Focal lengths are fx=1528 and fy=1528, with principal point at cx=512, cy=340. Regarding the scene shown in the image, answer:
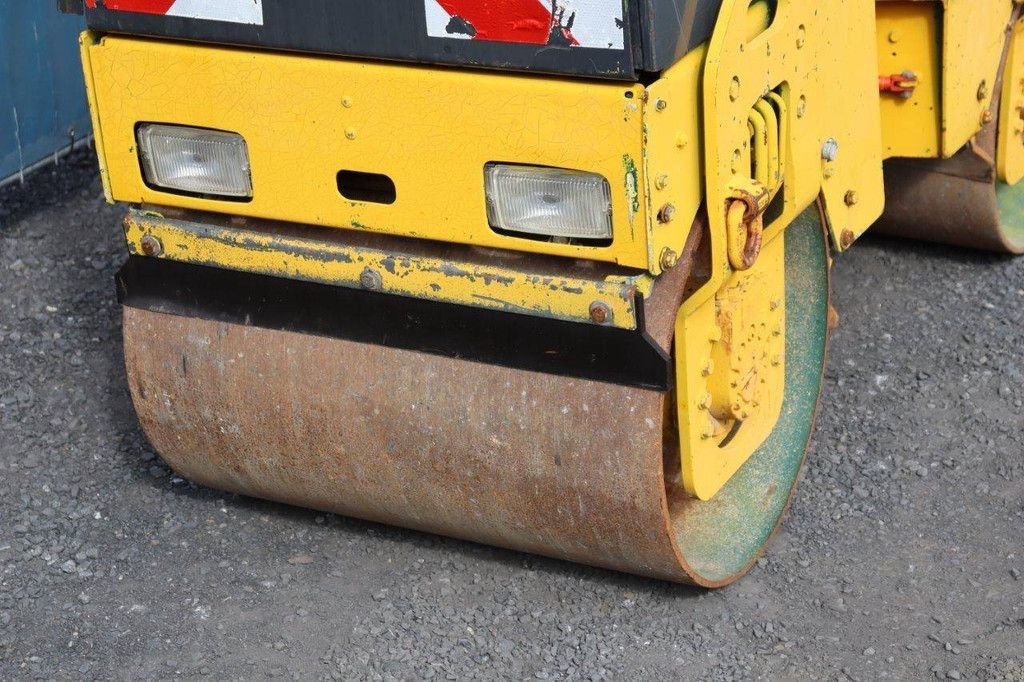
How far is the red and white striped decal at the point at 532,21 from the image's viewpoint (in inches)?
92.6

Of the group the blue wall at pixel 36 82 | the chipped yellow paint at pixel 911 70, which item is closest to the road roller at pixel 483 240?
the chipped yellow paint at pixel 911 70

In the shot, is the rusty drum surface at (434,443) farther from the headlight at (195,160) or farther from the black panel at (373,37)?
the black panel at (373,37)

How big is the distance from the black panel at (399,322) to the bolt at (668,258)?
0.08m

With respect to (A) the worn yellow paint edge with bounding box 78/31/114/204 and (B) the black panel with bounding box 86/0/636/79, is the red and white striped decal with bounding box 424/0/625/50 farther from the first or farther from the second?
(A) the worn yellow paint edge with bounding box 78/31/114/204

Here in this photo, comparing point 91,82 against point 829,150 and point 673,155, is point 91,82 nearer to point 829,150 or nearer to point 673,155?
point 673,155

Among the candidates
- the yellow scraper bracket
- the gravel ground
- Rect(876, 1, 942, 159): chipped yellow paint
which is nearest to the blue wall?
the gravel ground

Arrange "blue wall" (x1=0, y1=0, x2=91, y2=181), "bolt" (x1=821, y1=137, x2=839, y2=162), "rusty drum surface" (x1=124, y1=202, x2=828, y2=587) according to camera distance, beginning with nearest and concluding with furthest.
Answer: "rusty drum surface" (x1=124, y1=202, x2=828, y2=587) → "bolt" (x1=821, y1=137, x2=839, y2=162) → "blue wall" (x1=0, y1=0, x2=91, y2=181)

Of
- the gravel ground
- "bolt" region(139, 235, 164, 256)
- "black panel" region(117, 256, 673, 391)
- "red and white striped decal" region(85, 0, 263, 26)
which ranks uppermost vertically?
"red and white striped decal" region(85, 0, 263, 26)

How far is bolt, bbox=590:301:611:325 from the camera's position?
2549 mm

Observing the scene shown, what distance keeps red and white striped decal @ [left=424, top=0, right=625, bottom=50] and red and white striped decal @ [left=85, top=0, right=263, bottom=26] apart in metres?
0.34

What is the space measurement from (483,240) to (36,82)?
9.30 feet

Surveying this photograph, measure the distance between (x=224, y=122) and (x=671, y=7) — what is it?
83 cm

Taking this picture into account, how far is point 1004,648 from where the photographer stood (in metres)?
2.92

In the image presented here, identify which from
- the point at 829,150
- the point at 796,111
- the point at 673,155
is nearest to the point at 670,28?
the point at 673,155
